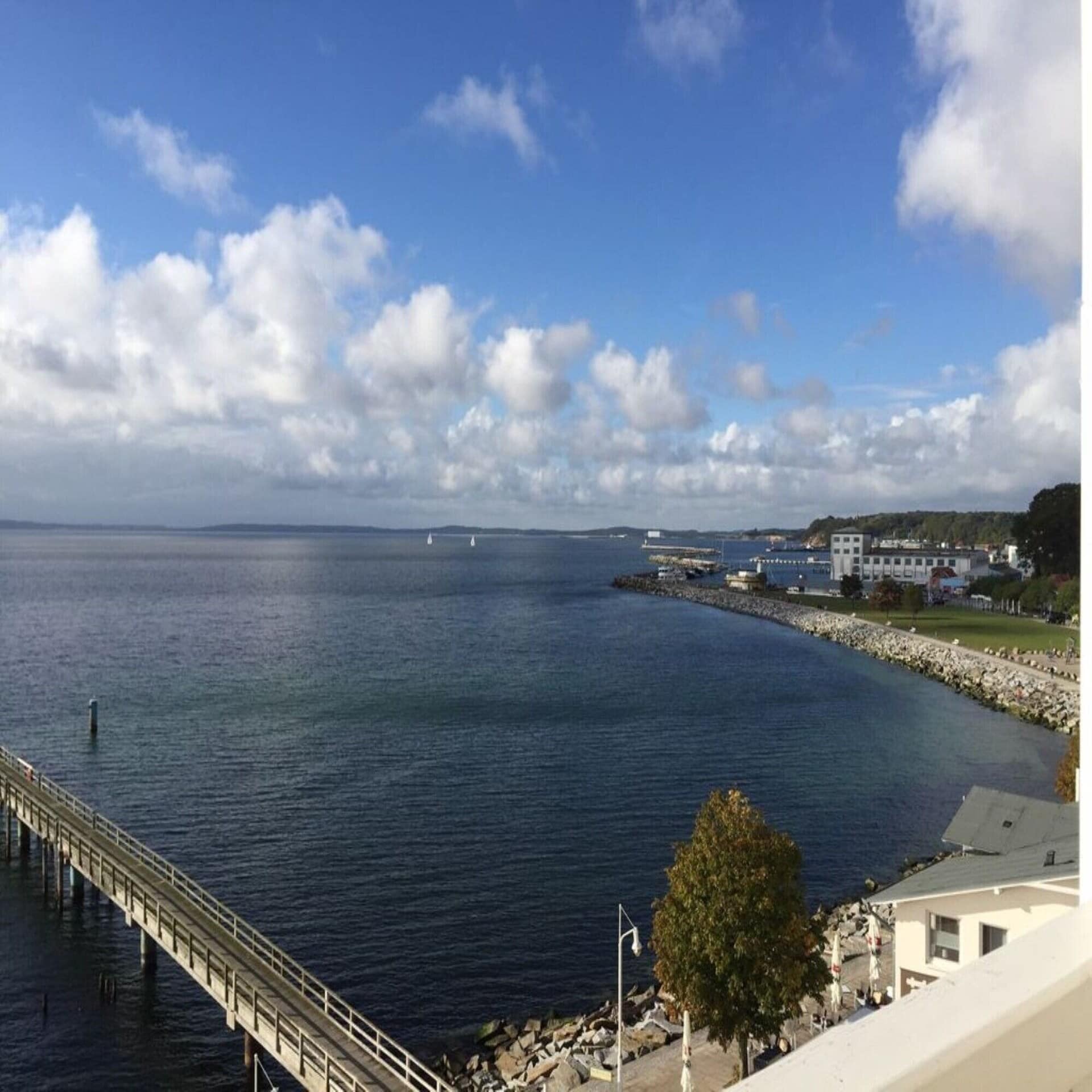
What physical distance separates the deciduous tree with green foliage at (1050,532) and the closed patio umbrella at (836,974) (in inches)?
3868

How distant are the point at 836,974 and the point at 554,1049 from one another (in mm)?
6537

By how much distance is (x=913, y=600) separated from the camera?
104938mm

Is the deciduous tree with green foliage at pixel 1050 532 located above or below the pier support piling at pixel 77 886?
above

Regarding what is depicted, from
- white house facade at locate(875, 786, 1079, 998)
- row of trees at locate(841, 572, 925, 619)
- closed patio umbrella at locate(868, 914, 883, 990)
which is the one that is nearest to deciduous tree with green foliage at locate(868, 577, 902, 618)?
row of trees at locate(841, 572, 925, 619)

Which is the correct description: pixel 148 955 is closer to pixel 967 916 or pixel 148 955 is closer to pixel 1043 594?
pixel 967 916

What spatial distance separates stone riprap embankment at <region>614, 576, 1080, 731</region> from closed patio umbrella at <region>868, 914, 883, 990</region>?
78.1ft

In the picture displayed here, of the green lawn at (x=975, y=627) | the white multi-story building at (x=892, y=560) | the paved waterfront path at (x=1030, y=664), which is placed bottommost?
the paved waterfront path at (x=1030, y=664)

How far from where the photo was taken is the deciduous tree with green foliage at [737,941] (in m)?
17.1

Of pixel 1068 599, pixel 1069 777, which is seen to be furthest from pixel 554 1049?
pixel 1068 599

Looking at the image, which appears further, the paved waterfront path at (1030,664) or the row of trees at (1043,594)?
the row of trees at (1043,594)

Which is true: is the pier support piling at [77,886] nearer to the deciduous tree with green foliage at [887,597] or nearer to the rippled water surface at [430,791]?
the rippled water surface at [430,791]

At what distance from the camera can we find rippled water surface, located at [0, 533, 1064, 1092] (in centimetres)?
2356

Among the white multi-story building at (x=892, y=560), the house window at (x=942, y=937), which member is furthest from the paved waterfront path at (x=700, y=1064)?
the white multi-story building at (x=892, y=560)

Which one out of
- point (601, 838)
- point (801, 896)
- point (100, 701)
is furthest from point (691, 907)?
point (100, 701)
